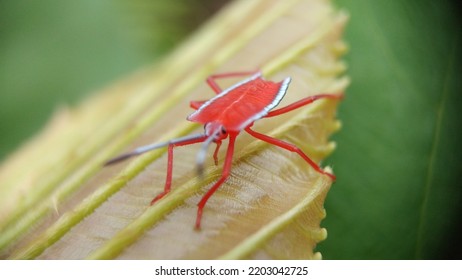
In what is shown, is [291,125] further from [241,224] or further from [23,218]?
[23,218]

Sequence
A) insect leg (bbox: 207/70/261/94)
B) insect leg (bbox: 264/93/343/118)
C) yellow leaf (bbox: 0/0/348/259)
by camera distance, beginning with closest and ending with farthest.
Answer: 1. yellow leaf (bbox: 0/0/348/259)
2. insect leg (bbox: 264/93/343/118)
3. insect leg (bbox: 207/70/261/94)

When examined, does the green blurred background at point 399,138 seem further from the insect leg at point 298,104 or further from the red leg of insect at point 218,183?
the red leg of insect at point 218,183

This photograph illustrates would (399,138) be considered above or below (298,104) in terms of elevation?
below

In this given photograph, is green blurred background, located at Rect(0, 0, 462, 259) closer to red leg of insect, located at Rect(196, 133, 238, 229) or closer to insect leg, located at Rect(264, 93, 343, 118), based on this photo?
insect leg, located at Rect(264, 93, 343, 118)

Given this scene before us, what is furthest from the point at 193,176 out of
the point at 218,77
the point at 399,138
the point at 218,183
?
the point at 399,138

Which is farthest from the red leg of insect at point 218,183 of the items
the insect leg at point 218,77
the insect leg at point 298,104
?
the insect leg at point 218,77

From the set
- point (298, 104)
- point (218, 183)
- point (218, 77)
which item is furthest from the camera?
point (218, 77)

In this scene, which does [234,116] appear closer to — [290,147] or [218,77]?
[290,147]

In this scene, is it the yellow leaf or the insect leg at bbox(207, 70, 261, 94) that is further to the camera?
the insect leg at bbox(207, 70, 261, 94)

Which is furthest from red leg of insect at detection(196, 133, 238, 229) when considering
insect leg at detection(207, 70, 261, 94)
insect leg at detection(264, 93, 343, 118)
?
insect leg at detection(207, 70, 261, 94)
